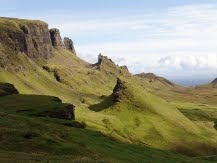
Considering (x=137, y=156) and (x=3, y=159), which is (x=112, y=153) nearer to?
(x=137, y=156)

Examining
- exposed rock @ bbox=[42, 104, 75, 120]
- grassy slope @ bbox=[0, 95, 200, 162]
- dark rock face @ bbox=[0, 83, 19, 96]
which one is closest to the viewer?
grassy slope @ bbox=[0, 95, 200, 162]

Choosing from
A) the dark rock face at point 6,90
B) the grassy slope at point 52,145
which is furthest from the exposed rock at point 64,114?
the dark rock face at point 6,90

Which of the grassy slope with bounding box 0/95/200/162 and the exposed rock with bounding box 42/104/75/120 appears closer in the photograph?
the grassy slope with bounding box 0/95/200/162

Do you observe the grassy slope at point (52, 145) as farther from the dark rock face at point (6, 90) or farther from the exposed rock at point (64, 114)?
the dark rock face at point (6, 90)

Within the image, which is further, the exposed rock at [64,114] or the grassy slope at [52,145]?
the exposed rock at [64,114]

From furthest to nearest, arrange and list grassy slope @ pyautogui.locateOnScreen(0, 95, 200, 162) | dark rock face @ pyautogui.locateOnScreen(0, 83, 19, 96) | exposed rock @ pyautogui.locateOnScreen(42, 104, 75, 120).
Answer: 1. dark rock face @ pyautogui.locateOnScreen(0, 83, 19, 96)
2. exposed rock @ pyautogui.locateOnScreen(42, 104, 75, 120)
3. grassy slope @ pyautogui.locateOnScreen(0, 95, 200, 162)

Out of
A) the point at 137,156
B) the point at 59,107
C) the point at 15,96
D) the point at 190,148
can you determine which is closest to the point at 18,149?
the point at 137,156

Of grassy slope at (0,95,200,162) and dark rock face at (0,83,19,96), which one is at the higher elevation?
dark rock face at (0,83,19,96)

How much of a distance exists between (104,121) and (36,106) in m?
45.2

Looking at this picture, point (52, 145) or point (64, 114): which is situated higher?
point (52, 145)

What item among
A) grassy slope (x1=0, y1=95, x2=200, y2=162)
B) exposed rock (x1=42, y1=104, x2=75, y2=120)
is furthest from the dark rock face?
exposed rock (x1=42, y1=104, x2=75, y2=120)

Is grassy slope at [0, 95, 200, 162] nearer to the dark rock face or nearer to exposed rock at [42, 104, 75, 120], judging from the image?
exposed rock at [42, 104, 75, 120]

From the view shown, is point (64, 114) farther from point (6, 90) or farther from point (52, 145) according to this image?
point (52, 145)

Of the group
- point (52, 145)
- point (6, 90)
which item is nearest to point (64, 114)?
point (6, 90)
